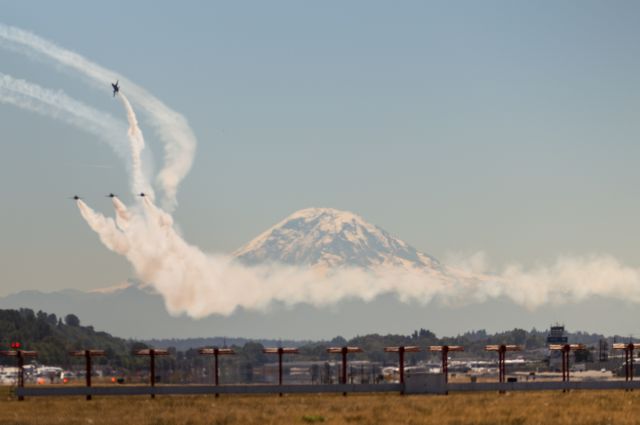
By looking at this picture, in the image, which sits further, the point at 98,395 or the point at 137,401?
the point at 98,395

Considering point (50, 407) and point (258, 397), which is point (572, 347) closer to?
point (258, 397)

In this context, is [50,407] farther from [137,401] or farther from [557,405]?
[557,405]

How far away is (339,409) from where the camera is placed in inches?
3159

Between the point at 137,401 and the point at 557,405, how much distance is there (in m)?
32.2

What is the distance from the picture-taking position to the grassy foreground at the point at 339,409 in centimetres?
7031

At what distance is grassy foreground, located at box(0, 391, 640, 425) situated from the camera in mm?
70312

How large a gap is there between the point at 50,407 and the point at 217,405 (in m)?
12.2

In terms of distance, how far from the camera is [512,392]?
10188 centimetres

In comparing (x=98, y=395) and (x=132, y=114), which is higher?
(x=132, y=114)

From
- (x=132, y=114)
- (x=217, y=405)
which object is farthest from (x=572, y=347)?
(x=132, y=114)

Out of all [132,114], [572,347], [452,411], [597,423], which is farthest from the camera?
[132,114]

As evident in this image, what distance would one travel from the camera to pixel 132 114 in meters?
169

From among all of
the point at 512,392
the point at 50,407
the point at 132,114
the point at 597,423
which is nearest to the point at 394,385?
the point at 512,392

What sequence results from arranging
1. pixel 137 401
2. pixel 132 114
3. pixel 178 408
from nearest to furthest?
pixel 178 408 < pixel 137 401 < pixel 132 114
